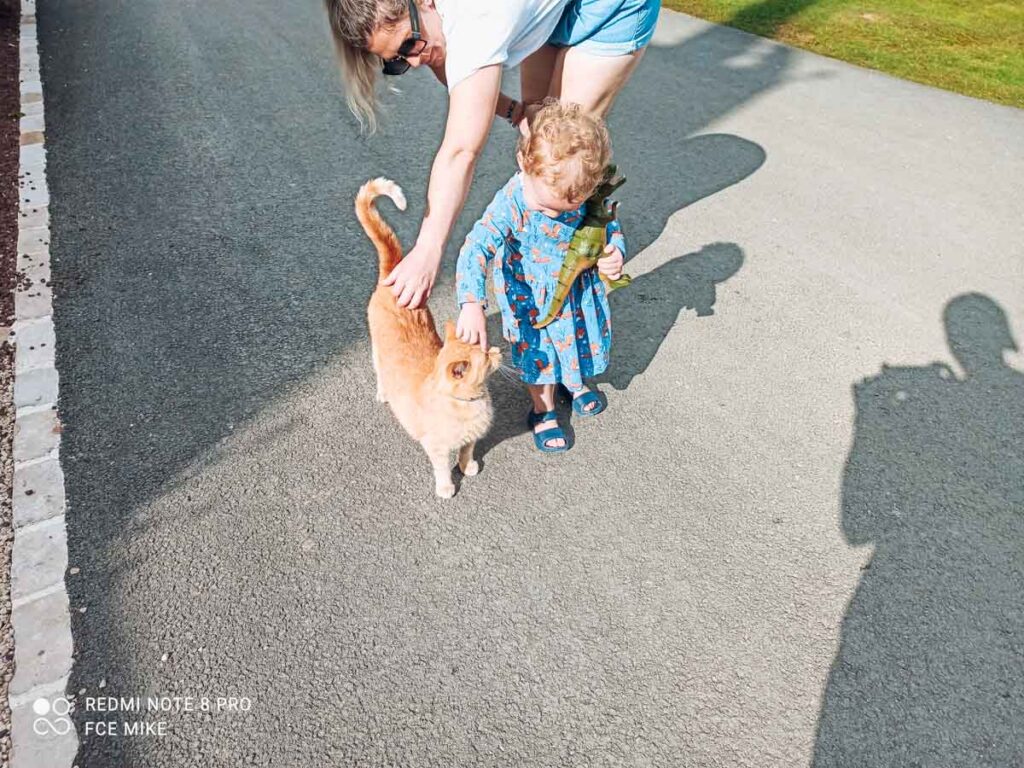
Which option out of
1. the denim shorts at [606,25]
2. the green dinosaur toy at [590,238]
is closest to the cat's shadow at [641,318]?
the green dinosaur toy at [590,238]

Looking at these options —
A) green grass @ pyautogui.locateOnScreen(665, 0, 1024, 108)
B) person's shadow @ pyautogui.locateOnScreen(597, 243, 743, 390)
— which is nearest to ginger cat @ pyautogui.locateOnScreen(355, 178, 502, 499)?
person's shadow @ pyautogui.locateOnScreen(597, 243, 743, 390)

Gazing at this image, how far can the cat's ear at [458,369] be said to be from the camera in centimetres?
222

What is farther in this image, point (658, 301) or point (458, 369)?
point (658, 301)

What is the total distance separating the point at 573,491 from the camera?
278 cm

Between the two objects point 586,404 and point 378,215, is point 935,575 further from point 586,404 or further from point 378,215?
point 378,215

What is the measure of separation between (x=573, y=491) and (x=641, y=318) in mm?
1275

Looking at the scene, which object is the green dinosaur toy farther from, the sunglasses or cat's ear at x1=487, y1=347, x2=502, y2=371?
the sunglasses

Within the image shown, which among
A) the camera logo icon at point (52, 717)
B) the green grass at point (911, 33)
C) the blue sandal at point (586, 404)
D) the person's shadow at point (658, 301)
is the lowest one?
the green grass at point (911, 33)

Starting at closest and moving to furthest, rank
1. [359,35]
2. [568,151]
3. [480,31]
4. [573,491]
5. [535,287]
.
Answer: [480,31] → [568,151] → [359,35] → [535,287] → [573,491]

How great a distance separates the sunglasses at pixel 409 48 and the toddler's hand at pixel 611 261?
3.14 ft

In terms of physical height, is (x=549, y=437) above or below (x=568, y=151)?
below

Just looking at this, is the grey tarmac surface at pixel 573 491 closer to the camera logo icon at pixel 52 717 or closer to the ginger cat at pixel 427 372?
the camera logo icon at pixel 52 717

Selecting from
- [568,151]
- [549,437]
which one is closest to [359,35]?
[568,151]

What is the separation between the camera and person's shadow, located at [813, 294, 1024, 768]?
2074 mm
